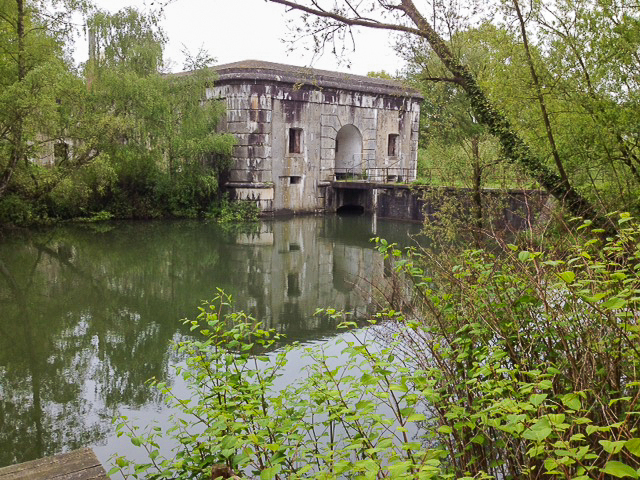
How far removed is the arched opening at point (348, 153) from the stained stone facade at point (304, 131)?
0.02 m

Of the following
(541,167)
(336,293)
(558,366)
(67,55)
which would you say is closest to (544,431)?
(558,366)

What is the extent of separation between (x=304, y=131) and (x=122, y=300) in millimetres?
13475

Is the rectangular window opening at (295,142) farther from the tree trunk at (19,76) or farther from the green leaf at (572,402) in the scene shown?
the green leaf at (572,402)

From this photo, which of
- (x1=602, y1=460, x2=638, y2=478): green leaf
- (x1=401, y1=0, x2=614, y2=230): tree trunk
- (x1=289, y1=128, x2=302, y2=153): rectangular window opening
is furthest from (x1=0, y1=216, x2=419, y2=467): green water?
(x1=289, y1=128, x2=302, y2=153): rectangular window opening

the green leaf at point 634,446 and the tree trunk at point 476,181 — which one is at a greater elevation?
the tree trunk at point 476,181

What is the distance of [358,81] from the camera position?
23.7m

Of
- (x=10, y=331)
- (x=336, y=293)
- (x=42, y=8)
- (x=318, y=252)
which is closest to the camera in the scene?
(x=10, y=331)

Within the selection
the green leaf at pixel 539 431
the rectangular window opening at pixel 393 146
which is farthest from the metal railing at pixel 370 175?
the green leaf at pixel 539 431

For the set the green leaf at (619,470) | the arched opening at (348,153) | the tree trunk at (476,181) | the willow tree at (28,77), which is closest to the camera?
the green leaf at (619,470)

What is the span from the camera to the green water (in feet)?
18.2

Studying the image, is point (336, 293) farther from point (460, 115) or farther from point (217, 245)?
point (460, 115)

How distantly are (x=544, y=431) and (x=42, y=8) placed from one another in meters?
17.2

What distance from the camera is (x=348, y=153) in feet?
81.9

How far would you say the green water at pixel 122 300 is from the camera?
18.2 feet
